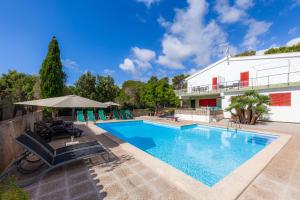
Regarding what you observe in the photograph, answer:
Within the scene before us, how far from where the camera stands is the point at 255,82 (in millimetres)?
16219

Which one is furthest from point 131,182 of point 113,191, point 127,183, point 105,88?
point 105,88

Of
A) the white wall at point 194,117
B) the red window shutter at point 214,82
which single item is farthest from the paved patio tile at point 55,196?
the red window shutter at point 214,82

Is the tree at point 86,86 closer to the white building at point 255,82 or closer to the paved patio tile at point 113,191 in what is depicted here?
the white building at point 255,82

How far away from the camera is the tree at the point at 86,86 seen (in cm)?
1831

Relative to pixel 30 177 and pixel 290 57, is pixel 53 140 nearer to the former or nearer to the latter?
pixel 30 177

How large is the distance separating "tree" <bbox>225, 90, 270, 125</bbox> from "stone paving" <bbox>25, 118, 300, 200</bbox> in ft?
26.2

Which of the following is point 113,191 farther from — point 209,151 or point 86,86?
point 86,86

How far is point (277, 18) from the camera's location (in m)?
17.0

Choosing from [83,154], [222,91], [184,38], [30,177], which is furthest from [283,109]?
[30,177]

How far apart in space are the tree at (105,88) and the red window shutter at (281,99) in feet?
60.6

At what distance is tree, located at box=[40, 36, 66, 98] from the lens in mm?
16969

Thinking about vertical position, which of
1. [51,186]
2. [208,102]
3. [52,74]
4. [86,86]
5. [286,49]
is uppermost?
[286,49]

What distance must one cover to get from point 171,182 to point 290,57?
1927 centimetres

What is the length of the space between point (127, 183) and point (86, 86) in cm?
1768
